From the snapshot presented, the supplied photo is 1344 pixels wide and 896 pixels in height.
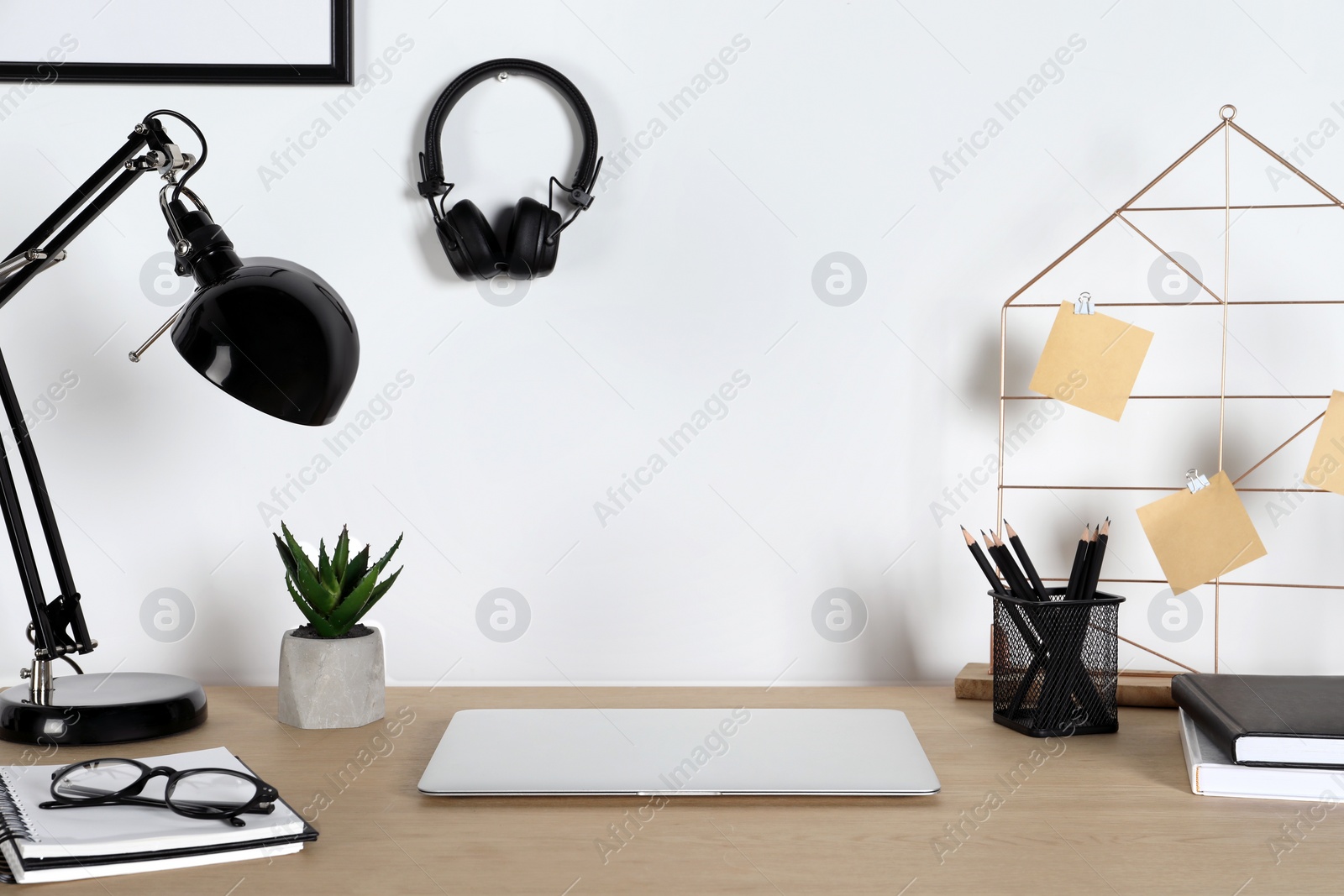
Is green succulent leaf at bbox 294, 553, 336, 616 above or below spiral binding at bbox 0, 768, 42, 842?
above

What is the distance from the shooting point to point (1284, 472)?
1021 millimetres

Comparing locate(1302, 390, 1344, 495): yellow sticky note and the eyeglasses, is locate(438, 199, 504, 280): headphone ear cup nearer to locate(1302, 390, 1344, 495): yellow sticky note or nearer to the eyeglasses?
the eyeglasses

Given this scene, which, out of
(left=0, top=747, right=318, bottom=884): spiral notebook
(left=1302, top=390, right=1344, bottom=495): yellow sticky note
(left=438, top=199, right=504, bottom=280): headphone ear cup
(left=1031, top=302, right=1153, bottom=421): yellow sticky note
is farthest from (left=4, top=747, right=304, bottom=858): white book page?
(left=1302, top=390, right=1344, bottom=495): yellow sticky note

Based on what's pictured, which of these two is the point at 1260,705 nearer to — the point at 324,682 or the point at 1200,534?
the point at 1200,534

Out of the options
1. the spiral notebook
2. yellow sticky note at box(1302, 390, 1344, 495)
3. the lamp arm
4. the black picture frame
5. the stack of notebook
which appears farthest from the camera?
the black picture frame

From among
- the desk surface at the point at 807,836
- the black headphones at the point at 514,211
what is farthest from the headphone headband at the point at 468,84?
the desk surface at the point at 807,836

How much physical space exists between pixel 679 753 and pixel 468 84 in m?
0.70

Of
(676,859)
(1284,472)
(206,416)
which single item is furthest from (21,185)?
(1284,472)

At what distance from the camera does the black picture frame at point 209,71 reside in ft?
3.38

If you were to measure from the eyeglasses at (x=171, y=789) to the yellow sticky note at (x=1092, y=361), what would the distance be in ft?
2.55

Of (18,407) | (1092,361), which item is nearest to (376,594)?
(18,407)

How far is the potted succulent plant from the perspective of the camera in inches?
33.8

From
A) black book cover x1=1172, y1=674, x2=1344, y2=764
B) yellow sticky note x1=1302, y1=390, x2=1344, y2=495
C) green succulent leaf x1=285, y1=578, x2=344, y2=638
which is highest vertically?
yellow sticky note x1=1302, y1=390, x2=1344, y2=495

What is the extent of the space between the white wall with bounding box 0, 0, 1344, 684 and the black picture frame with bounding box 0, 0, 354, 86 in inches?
0.8
